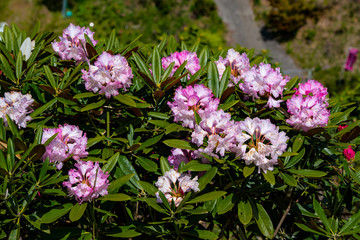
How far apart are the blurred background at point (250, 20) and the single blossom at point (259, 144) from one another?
763 cm

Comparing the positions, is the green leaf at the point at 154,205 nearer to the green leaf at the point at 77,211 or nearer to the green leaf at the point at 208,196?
the green leaf at the point at 208,196

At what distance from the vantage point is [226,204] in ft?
4.65

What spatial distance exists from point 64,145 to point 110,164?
181 millimetres

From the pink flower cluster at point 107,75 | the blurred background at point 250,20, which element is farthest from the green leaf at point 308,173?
the blurred background at point 250,20

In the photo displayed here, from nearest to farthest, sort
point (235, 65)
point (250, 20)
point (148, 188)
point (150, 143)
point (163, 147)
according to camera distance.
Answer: point (148, 188)
point (150, 143)
point (163, 147)
point (235, 65)
point (250, 20)

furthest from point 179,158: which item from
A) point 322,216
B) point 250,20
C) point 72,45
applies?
point 250,20

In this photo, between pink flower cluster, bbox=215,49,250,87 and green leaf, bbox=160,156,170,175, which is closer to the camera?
green leaf, bbox=160,156,170,175

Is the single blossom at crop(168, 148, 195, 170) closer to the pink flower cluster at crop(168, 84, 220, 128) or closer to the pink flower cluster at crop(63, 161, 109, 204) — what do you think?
the pink flower cluster at crop(168, 84, 220, 128)

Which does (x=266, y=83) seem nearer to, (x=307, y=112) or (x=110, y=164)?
(x=307, y=112)

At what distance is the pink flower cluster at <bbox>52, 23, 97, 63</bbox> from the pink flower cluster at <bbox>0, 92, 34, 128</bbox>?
29 cm

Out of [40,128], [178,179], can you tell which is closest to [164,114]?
[178,179]

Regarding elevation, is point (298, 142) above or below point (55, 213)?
above

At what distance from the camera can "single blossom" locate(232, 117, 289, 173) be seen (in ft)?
4.25

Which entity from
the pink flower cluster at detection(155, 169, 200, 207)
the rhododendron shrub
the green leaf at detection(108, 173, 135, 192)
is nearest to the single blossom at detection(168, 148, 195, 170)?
the rhododendron shrub
